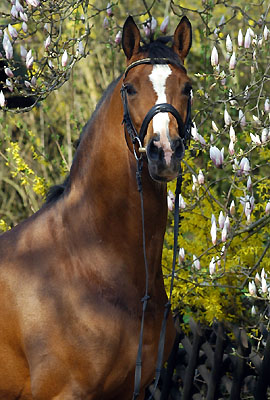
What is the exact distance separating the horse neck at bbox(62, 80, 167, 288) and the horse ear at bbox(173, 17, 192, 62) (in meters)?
0.34

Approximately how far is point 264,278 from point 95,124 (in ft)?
4.36

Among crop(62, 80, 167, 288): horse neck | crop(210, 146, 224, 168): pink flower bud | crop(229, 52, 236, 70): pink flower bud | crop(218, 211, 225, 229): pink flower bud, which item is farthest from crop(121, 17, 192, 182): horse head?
crop(218, 211, 225, 229): pink flower bud

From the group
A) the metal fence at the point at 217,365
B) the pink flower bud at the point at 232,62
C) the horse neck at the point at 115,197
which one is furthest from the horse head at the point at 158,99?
the metal fence at the point at 217,365

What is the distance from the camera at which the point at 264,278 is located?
3.91 m

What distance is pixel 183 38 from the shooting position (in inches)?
130

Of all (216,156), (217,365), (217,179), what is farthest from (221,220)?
(217,365)

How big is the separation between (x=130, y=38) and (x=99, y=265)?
3.45 ft

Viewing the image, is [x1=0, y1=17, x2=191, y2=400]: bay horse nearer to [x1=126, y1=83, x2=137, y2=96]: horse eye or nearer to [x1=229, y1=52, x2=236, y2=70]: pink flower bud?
[x1=126, y1=83, x2=137, y2=96]: horse eye

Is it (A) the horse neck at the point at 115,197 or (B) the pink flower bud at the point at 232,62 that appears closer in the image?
(A) the horse neck at the point at 115,197

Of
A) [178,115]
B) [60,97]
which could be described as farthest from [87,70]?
[178,115]

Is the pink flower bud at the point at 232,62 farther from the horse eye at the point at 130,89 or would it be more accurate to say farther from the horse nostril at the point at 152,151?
the horse nostril at the point at 152,151

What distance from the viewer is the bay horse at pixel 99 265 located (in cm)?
309

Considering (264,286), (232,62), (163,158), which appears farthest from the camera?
(232,62)

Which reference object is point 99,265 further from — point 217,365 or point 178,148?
point 217,365
